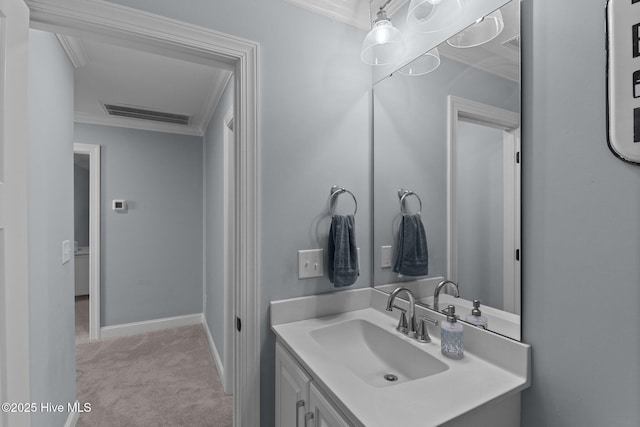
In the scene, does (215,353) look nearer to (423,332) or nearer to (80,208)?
(423,332)

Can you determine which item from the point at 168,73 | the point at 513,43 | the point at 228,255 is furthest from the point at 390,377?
the point at 168,73

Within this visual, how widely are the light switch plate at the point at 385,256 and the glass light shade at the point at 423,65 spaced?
824 millimetres

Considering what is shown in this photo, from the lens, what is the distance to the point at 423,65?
1.30 m

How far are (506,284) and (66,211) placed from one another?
2.31 meters

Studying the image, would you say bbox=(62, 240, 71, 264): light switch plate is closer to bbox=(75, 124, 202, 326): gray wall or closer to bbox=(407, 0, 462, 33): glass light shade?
bbox=(75, 124, 202, 326): gray wall

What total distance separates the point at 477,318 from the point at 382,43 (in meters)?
1.17

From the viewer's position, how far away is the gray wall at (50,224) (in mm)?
1268

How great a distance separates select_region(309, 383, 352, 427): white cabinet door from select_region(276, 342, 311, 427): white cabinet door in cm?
4

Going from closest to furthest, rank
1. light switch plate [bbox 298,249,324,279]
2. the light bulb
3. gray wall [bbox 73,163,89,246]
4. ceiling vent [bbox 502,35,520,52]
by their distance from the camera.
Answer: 1. ceiling vent [bbox 502,35,520,52]
2. the light bulb
3. light switch plate [bbox 298,249,324,279]
4. gray wall [bbox 73,163,89,246]

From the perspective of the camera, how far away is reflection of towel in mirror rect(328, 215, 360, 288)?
53.4 inches

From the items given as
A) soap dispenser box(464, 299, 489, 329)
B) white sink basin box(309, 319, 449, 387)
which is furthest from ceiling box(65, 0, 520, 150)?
white sink basin box(309, 319, 449, 387)

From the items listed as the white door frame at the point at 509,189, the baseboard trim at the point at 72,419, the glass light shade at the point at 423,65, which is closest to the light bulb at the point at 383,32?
the glass light shade at the point at 423,65

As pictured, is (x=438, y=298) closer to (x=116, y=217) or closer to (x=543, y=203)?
(x=543, y=203)

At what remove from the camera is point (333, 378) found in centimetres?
88
